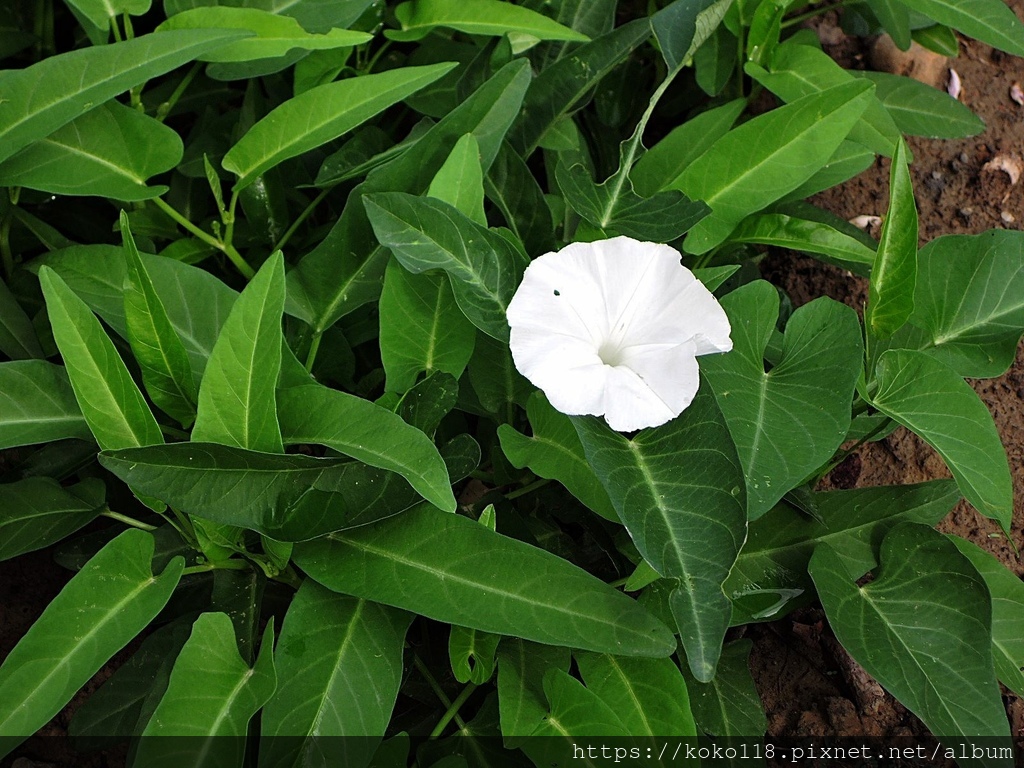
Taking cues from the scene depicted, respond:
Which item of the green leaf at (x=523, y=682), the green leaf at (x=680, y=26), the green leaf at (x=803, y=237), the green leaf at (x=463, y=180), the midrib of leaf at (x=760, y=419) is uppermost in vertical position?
the green leaf at (x=680, y=26)

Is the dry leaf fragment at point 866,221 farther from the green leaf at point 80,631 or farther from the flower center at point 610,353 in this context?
the green leaf at point 80,631

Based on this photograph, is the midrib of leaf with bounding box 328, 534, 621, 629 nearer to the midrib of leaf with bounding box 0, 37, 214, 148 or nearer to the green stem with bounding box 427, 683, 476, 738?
the green stem with bounding box 427, 683, 476, 738

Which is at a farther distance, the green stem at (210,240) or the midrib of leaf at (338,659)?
the green stem at (210,240)

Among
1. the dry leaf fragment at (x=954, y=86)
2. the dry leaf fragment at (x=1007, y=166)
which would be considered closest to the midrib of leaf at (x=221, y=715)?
the dry leaf fragment at (x=1007, y=166)

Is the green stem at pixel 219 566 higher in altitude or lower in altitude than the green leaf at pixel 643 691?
higher

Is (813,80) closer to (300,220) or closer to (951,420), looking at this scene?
(951,420)

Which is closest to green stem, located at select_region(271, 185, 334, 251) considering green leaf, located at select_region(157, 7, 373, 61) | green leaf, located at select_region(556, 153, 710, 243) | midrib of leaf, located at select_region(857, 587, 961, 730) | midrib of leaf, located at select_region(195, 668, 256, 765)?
green leaf, located at select_region(157, 7, 373, 61)

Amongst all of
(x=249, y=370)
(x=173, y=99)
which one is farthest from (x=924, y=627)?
(x=173, y=99)
